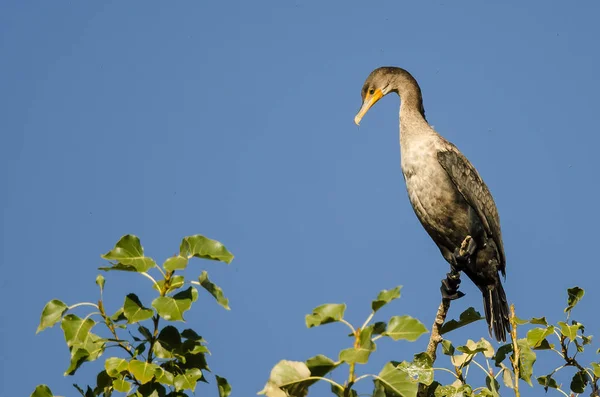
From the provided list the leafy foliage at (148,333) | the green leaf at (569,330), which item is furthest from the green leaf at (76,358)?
the green leaf at (569,330)

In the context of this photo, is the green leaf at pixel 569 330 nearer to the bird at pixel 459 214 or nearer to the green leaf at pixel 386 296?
the green leaf at pixel 386 296

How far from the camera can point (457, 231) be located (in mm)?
7434

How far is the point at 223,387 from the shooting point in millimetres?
3100

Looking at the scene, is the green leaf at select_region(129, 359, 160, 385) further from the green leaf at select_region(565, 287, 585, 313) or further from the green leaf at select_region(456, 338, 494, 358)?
the green leaf at select_region(565, 287, 585, 313)

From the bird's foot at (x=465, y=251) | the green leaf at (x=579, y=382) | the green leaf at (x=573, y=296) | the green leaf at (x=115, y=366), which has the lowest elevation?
the green leaf at (x=115, y=366)

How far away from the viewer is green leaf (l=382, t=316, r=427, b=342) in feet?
9.47

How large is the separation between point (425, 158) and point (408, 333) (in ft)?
15.4

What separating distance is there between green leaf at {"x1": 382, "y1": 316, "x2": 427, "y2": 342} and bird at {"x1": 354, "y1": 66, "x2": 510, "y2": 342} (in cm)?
438

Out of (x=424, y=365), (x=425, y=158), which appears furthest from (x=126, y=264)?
(x=425, y=158)

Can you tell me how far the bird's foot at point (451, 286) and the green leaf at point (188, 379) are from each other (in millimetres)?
3044

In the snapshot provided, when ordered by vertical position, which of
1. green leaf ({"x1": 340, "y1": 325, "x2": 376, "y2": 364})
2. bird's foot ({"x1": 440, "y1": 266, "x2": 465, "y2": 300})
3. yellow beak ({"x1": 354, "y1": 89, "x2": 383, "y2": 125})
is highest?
yellow beak ({"x1": 354, "y1": 89, "x2": 383, "y2": 125})

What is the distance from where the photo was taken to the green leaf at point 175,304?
289 cm

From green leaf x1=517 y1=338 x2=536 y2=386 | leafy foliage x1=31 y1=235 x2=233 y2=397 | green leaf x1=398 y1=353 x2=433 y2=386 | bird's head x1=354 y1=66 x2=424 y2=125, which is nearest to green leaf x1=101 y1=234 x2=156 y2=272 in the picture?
leafy foliage x1=31 y1=235 x2=233 y2=397

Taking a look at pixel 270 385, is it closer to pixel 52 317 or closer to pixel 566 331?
pixel 52 317
